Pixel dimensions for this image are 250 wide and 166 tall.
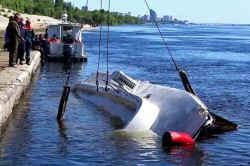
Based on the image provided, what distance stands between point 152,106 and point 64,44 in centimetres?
1989

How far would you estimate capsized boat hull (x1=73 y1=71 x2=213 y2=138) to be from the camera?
42.9ft

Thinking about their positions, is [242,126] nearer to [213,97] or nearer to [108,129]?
[108,129]

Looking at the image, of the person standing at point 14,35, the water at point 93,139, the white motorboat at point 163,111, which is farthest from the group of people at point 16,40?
the white motorboat at point 163,111

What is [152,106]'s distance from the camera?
14.3 metres

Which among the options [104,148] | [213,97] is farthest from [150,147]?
[213,97]

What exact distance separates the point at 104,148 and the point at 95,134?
1475 millimetres

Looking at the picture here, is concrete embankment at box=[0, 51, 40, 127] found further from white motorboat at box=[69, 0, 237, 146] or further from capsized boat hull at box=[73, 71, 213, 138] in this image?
white motorboat at box=[69, 0, 237, 146]

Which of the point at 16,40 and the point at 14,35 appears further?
the point at 16,40

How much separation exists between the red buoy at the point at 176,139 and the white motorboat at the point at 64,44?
21010mm

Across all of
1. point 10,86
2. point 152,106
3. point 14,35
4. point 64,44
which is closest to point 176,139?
point 152,106

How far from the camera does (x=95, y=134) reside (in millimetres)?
13367

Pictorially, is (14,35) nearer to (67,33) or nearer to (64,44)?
(64,44)

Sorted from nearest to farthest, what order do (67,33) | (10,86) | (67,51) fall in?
(10,86) < (67,51) < (67,33)

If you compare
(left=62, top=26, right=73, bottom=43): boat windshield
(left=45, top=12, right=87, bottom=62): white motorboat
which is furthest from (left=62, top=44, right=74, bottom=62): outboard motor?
(left=62, top=26, right=73, bottom=43): boat windshield
